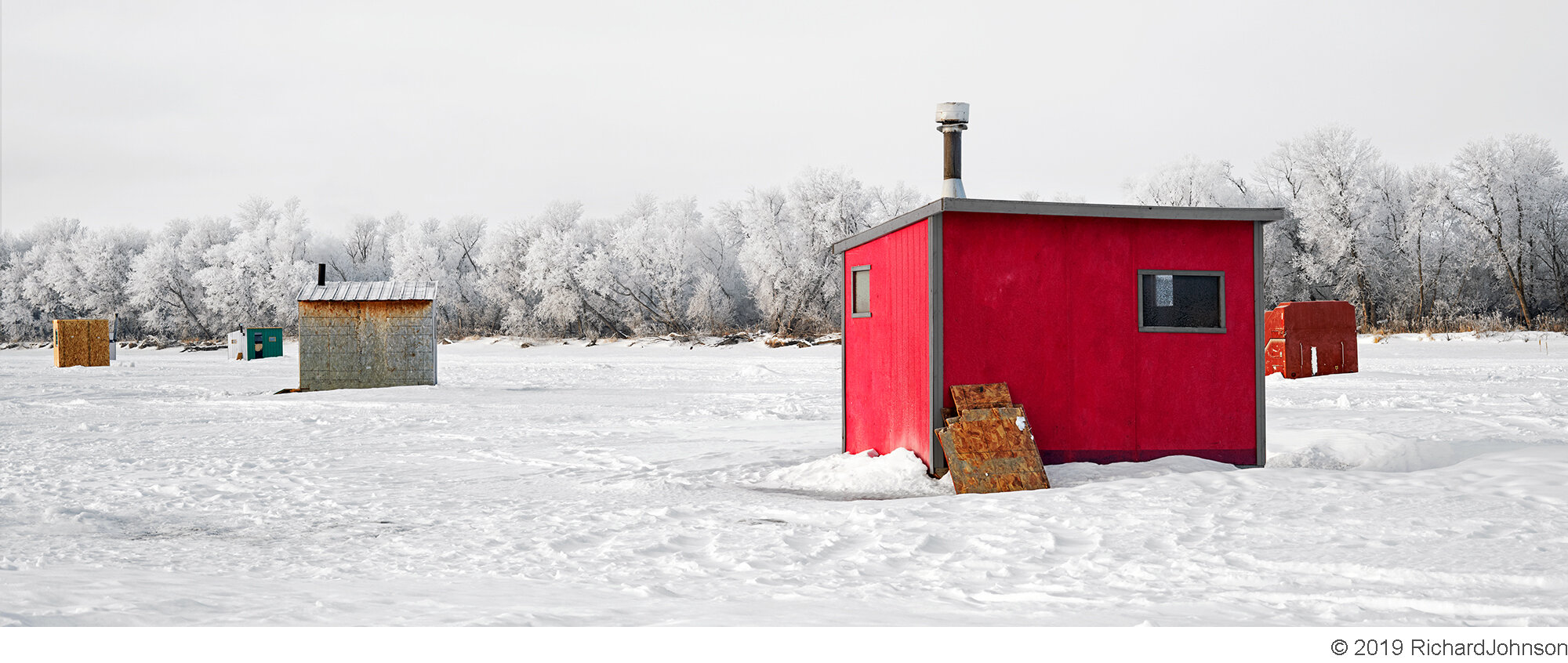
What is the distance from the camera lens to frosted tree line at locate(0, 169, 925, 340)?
5419cm

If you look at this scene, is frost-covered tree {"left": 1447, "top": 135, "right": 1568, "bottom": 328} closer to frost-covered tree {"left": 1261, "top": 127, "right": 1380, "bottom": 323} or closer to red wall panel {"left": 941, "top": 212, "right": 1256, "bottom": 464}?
frost-covered tree {"left": 1261, "top": 127, "right": 1380, "bottom": 323}

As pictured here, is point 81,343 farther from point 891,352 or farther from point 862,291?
point 891,352

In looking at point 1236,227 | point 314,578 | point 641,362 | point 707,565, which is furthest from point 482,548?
point 641,362

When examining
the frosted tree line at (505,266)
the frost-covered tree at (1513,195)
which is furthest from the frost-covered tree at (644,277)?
the frost-covered tree at (1513,195)

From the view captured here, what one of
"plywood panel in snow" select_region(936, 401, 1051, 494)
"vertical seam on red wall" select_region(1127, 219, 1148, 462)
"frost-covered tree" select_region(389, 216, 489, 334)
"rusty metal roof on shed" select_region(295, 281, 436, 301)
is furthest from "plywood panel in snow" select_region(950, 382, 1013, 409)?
"frost-covered tree" select_region(389, 216, 489, 334)

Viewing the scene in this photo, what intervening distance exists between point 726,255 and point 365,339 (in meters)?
39.9

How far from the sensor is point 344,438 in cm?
1441

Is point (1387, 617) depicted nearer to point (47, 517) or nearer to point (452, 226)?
point (47, 517)

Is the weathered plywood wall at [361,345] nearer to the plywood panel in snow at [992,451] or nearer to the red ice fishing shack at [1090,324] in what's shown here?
the red ice fishing shack at [1090,324]

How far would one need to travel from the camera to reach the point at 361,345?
25.0 m

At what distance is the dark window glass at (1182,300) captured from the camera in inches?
415

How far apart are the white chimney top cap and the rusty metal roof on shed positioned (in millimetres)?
16362

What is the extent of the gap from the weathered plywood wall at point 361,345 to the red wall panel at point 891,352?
15.9 m

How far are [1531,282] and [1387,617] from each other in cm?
5027
